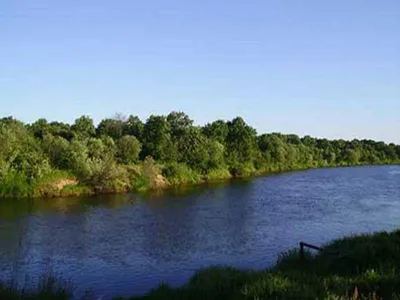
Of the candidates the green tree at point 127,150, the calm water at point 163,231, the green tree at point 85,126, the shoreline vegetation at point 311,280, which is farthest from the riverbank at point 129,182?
the shoreline vegetation at point 311,280

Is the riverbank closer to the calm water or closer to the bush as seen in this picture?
the bush

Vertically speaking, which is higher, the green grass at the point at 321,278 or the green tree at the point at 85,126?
the green tree at the point at 85,126

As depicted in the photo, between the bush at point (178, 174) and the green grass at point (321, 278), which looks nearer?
the green grass at point (321, 278)

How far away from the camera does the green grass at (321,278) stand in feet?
43.5

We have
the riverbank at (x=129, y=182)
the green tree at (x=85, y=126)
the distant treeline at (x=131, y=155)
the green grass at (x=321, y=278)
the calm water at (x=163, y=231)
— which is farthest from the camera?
the green tree at (x=85, y=126)

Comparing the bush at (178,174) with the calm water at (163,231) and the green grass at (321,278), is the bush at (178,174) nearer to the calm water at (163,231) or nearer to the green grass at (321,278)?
the calm water at (163,231)

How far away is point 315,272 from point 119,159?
184 ft

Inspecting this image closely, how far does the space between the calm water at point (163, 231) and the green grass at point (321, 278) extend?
4840 mm

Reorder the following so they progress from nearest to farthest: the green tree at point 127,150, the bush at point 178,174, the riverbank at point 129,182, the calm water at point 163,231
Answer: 1. the calm water at point 163,231
2. the riverbank at point 129,182
3. the green tree at point 127,150
4. the bush at point 178,174

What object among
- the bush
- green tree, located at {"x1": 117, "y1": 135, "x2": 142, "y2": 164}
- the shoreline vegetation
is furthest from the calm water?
green tree, located at {"x1": 117, "y1": 135, "x2": 142, "y2": 164}

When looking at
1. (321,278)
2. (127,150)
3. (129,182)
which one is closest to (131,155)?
A: (127,150)

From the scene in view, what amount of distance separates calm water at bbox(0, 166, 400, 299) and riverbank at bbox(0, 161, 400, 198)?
13.7 feet

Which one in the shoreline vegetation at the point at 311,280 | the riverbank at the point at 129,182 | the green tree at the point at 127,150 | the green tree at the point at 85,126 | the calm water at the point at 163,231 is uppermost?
the green tree at the point at 85,126

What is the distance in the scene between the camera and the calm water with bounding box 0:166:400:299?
2505cm
